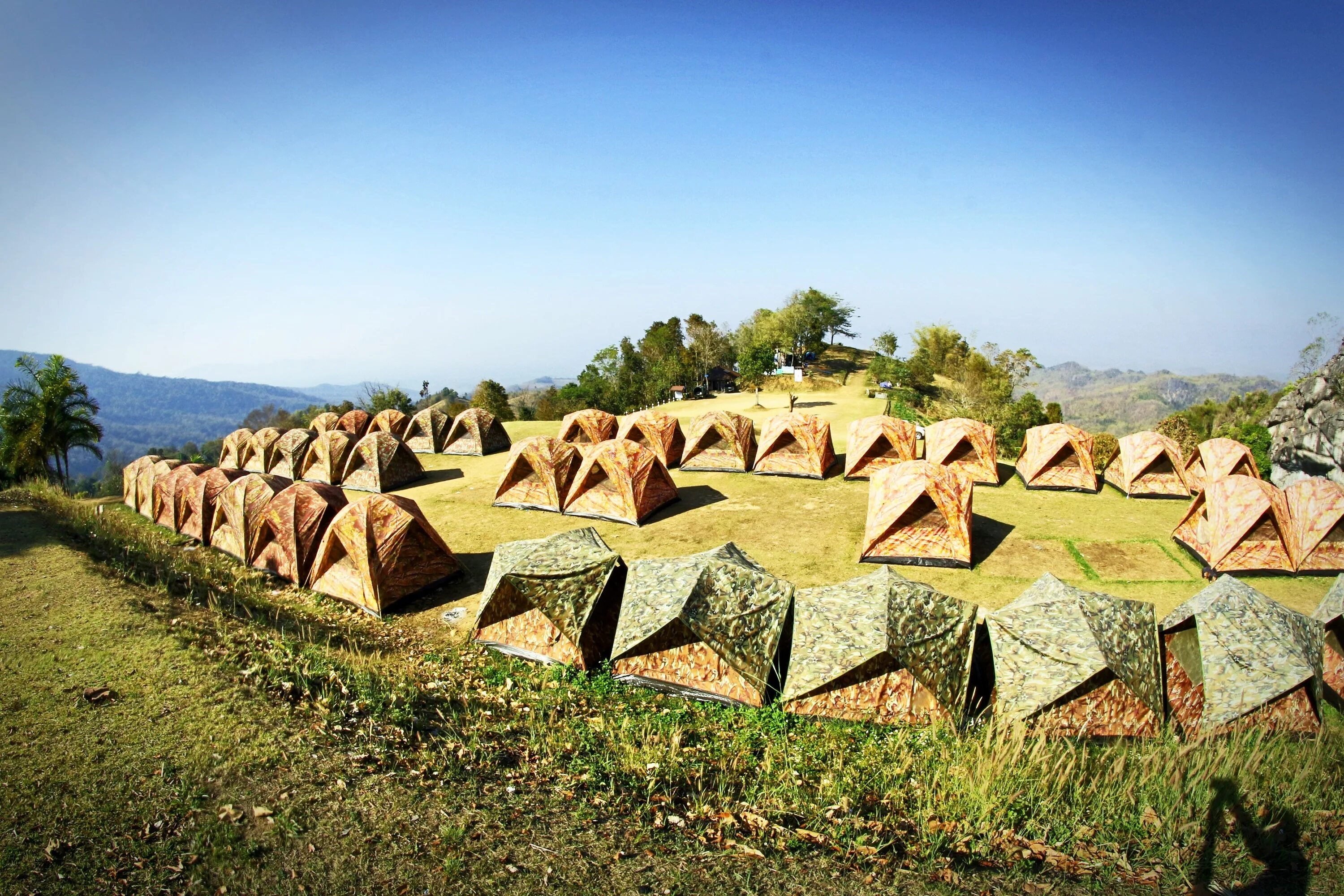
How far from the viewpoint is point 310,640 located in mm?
9445

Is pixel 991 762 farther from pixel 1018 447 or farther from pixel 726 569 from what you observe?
pixel 1018 447

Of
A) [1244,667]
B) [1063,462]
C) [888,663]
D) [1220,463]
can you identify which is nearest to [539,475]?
[888,663]

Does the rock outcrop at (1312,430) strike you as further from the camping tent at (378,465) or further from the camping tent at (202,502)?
the camping tent at (202,502)

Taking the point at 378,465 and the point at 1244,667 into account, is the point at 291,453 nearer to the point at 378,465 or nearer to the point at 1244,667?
the point at 378,465

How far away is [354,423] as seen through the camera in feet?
90.7

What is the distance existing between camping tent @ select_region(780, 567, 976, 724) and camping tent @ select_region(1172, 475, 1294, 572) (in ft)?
27.7

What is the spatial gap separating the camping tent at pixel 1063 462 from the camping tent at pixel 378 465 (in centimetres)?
2082

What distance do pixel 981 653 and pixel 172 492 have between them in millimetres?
20884

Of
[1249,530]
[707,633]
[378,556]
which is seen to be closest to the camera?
[707,633]

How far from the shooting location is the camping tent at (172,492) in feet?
58.0

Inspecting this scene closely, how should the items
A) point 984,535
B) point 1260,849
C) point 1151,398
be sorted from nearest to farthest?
point 1260,849
point 984,535
point 1151,398

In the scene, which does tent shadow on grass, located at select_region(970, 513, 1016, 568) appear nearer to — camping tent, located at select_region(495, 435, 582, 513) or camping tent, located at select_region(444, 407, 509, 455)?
camping tent, located at select_region(495, 435, 582, 513)

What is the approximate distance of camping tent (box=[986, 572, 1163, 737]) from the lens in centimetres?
759

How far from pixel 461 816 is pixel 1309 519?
16.2m
